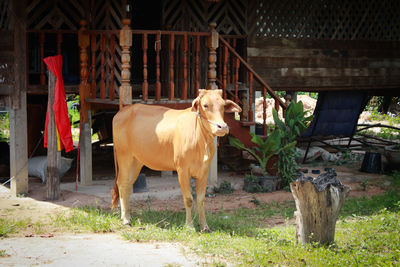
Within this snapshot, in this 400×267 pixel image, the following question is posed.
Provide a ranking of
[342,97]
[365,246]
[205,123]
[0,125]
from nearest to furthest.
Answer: [365,246]
[205,123]
[342,97]
[0,125]

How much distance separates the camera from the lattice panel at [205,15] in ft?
36.2

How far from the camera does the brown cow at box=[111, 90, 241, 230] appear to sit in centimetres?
685

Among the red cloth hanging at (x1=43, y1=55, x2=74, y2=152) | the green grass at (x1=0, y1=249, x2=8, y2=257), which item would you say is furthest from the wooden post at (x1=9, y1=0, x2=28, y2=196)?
the green grass at (x1=0, y1=249, x2=8, y2=257)

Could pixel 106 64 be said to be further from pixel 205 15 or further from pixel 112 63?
pixel 205 15

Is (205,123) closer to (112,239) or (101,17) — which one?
(112,239)

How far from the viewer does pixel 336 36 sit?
1284cm

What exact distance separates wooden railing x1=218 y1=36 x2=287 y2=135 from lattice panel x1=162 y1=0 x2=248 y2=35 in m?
0.50

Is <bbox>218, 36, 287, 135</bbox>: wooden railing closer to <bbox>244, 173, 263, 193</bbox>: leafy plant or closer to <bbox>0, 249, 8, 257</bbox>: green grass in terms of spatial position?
<bbox>244, 173, 263, 193</bbox>: leafy plant

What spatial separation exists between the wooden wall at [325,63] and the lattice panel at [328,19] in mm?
185

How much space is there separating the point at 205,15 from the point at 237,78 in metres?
1.71

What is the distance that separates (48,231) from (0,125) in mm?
11681

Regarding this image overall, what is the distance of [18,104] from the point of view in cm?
958

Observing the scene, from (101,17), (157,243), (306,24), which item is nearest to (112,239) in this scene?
(157,243)

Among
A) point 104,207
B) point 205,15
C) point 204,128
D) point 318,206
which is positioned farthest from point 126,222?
point 205,15
